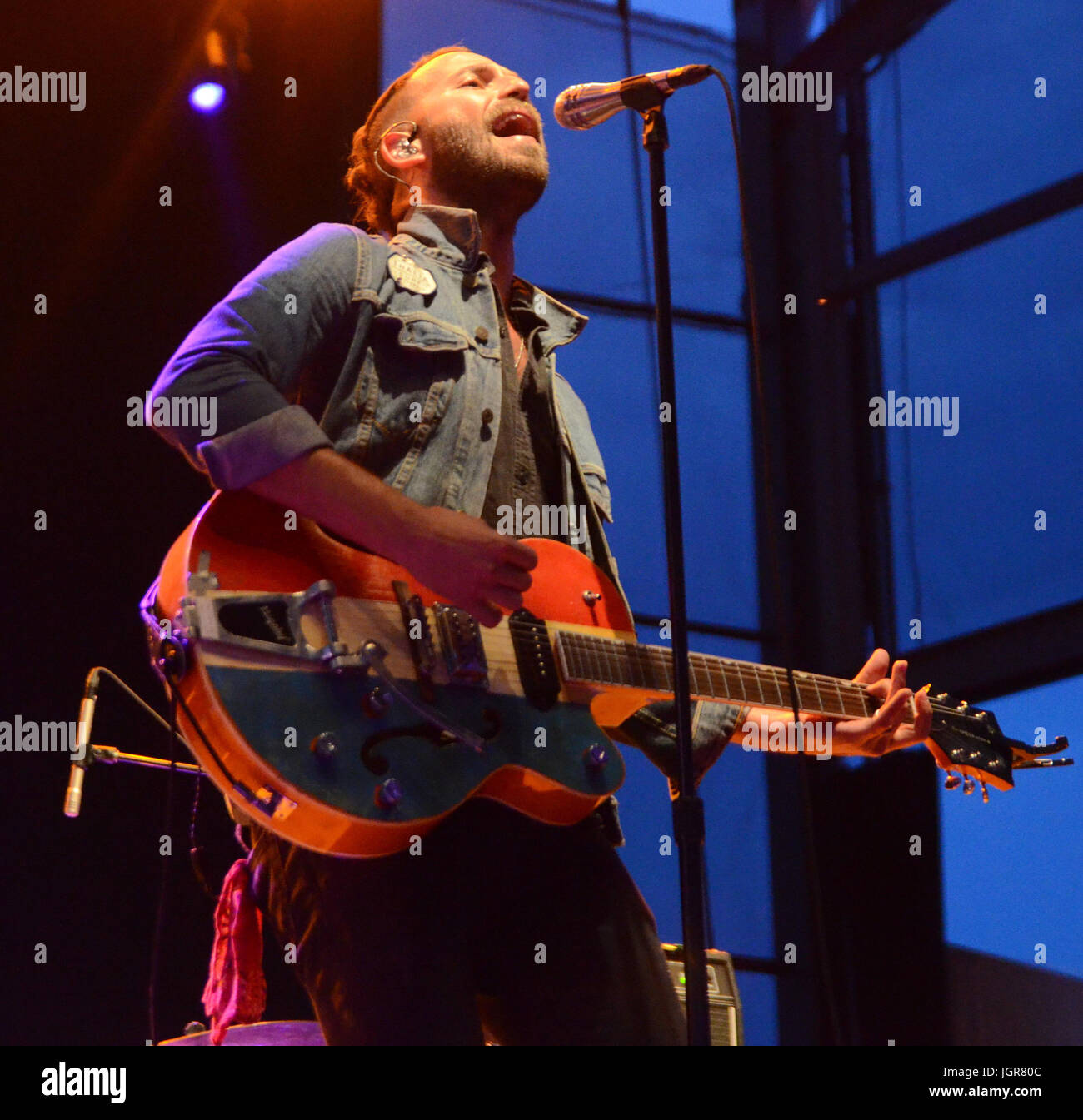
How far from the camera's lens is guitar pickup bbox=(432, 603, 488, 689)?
86.5 inches

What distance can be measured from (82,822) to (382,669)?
2172mm

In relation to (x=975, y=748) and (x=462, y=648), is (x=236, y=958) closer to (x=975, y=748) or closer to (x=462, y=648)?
(x=462, y=648)

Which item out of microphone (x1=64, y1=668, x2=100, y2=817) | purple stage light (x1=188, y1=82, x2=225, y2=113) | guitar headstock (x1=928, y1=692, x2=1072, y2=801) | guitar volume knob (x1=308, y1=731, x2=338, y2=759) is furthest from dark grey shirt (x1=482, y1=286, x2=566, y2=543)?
purple stage light (x1=188, y1=82, x2=225, y2=113)

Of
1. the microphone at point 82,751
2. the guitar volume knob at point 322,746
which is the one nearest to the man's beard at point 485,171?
the guitar volume knob at point 322,746

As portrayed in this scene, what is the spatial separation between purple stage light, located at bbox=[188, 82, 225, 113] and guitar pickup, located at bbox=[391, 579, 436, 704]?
2681 millimetres

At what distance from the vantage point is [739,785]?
18.0ft

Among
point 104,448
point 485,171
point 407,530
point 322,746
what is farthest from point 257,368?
point 104,448

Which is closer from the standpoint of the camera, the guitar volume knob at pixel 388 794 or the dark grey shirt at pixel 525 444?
the guitar volume knob at pixel 388 794

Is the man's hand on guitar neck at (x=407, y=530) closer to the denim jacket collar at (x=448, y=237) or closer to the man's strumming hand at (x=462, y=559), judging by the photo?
the man's strumming hand at (x=462, y=559)

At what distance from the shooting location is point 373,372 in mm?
2412

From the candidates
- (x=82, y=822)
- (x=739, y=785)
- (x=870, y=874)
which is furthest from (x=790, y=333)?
(x=82, y=822)

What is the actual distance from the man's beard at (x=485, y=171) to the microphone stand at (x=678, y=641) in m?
0.38

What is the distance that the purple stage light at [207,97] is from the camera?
4.29 m

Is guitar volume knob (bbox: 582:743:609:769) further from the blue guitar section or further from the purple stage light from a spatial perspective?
the purple stage light
